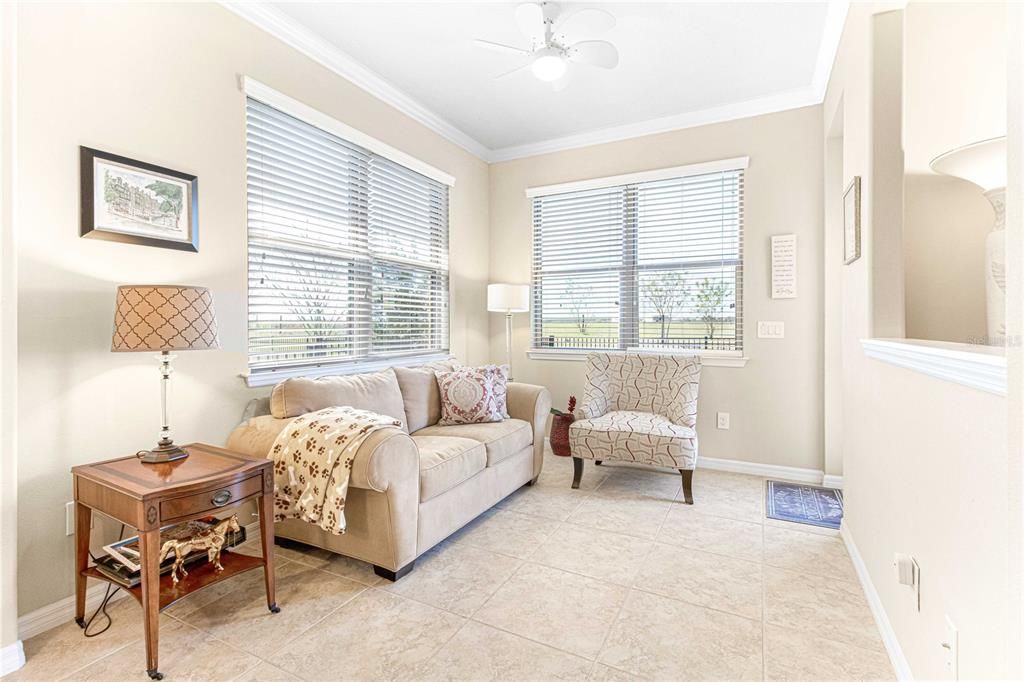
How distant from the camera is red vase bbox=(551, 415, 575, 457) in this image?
151 inches

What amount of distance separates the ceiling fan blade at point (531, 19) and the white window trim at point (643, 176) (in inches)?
66.6

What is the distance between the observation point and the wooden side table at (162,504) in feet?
5.11

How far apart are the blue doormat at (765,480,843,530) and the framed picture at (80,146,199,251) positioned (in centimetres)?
355

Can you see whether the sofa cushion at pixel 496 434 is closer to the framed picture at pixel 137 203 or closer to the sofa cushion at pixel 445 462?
the sofa cushion at pixel 445 462

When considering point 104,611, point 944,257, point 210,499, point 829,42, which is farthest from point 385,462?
point 829,42

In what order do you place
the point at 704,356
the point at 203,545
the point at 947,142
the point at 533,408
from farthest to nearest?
the point at 704,356 → the point at 533,408 → the point at 947,142 → the point at 203,545

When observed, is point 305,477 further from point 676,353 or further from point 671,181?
point 671,181

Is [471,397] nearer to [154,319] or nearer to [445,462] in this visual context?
[445,462]

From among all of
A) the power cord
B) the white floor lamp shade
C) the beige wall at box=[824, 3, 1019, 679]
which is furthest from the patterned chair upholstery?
the power cord

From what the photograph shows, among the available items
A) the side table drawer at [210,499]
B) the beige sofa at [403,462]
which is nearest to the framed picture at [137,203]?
the beige sofa at [403,462]

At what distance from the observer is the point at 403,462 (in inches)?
82.8

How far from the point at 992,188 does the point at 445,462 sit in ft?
7.82

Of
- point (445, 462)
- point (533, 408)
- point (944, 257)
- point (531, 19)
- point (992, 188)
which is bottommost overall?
A: point (445, 462)

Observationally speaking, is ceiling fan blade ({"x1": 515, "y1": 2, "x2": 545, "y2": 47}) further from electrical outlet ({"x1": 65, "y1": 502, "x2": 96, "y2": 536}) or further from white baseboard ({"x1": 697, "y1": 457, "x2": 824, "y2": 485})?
white baseboard ({"x1": 697, "y1": 457, "x2": 824, "y2": 485})
